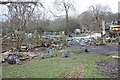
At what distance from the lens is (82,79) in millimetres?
8594

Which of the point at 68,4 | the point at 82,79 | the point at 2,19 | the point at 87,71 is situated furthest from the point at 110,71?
the point at 68,4

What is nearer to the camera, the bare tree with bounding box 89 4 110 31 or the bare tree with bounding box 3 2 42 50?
the bare tree with bounding box 3 2 42 50

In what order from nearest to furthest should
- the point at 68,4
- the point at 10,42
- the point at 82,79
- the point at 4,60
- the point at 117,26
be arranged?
1. the point at 82,79
2. the point at 4,60
3. the point at 10,42
4. the point at 117,26
5. the point at 68,4

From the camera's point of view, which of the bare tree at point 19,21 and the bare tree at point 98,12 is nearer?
the bare tree at point 19,21

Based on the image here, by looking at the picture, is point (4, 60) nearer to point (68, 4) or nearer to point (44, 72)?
point (44, 72)

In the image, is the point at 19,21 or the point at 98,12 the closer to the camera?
the point at 19,21

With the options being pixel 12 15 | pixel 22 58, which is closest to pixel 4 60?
pixel 22 58

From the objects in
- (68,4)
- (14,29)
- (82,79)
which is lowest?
(82,79)

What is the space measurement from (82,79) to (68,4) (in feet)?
105

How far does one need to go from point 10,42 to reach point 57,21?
15.5 metres

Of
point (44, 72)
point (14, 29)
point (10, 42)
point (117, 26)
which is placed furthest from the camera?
point (117, 26)

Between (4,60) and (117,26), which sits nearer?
(4,60)

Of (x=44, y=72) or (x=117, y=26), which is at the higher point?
(x=117, y=26)

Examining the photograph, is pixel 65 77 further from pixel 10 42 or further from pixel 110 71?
pixel 10 42
